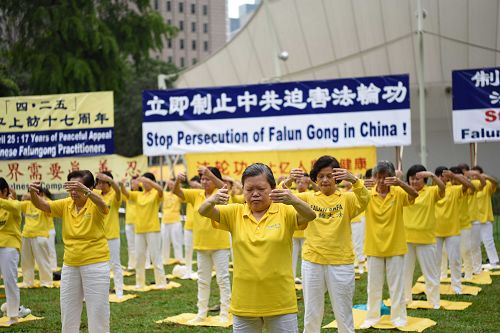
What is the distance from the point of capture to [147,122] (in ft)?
42.0

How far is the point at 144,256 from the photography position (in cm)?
1304

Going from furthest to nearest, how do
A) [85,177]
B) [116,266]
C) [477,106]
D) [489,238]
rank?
[489,238], [116,266], [477,106], [85,177]

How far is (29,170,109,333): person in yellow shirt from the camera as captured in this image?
743cm

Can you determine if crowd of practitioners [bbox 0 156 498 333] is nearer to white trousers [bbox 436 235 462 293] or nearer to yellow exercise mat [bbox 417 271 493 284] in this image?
white trousers [bbox 436 235 462 293]

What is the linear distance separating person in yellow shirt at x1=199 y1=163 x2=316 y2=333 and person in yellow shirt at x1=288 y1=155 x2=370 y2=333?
1.90m

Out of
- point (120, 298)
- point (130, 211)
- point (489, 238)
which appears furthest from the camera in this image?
point (489, 238)

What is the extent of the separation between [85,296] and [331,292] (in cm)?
261

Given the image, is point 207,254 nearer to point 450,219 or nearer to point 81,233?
point 81,233

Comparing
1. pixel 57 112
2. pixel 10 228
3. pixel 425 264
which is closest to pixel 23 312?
pixel 10 228

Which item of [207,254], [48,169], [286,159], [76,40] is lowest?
[207,254]

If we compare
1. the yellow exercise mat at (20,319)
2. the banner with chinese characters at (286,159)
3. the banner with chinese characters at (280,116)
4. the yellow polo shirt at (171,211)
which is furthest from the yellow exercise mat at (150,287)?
the yellow polo shirt at (171,211)

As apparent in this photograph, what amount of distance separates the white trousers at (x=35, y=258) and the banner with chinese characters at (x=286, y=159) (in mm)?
3339

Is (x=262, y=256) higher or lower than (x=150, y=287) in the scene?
higher

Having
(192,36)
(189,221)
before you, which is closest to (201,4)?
(192,36)
